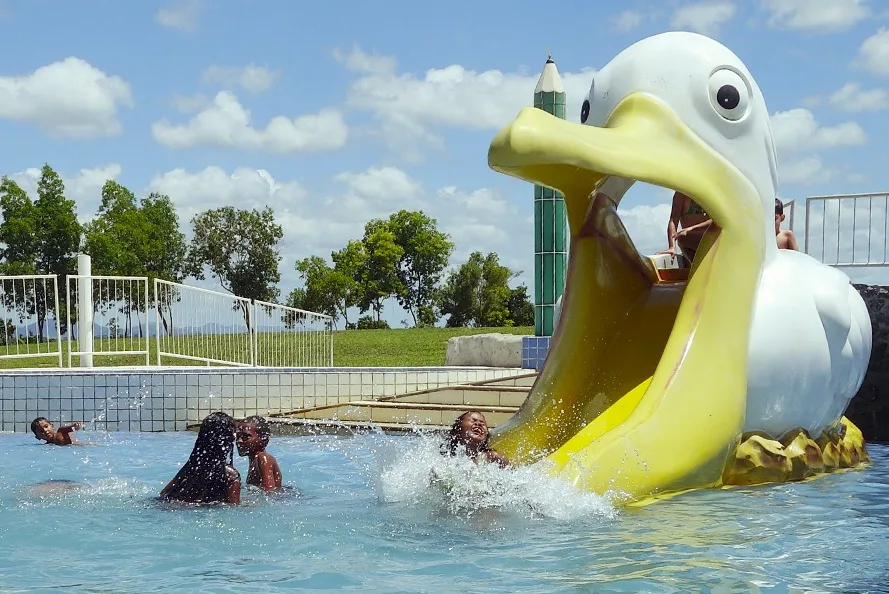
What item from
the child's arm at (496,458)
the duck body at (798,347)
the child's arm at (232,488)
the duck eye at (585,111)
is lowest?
the child's arm at (232,488)

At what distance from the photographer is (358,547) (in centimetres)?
471

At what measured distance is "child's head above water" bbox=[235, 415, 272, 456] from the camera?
236 inches

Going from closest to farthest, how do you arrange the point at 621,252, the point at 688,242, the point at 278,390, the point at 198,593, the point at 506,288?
the point at 198,593 → the point at 621,252 → the point at 688,242 → the point at 278,390 → the point at 506,288

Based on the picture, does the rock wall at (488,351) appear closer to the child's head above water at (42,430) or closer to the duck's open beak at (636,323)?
the child's head above water at (42,430)

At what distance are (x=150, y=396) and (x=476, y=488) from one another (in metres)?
6.27

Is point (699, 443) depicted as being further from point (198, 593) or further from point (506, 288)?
point (506, 288)

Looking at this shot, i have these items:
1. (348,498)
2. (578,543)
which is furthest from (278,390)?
(578,543)

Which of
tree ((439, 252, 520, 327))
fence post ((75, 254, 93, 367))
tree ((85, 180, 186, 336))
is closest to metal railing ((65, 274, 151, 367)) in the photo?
fence post ((75, 254, 93, 367))

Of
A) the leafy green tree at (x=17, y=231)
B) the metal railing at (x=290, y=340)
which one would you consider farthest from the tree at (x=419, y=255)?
the metal railing at (x=290, y=340)

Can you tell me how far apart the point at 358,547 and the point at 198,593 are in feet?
3.08

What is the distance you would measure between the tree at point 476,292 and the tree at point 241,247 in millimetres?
8017

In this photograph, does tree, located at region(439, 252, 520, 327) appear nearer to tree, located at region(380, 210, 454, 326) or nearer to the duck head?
tree, located at region(380, 210, 454, 326)

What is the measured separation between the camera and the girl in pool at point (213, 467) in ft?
18.8

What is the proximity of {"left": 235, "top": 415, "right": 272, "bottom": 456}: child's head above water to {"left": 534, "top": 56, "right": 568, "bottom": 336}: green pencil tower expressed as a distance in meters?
6.61
